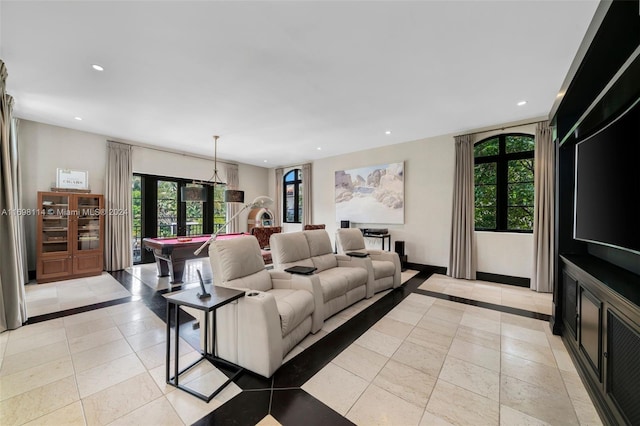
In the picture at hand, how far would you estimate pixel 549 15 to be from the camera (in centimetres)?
204

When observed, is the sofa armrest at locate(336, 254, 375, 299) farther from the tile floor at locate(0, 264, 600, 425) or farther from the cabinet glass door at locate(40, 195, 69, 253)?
the cabinet glass door at locate(40, 195, 69, 253)

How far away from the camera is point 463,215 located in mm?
4871

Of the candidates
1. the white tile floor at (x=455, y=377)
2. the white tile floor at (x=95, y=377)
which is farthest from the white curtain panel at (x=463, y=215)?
the white tile floor at (x=95, y=377)

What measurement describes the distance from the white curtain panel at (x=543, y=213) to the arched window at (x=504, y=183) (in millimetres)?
309

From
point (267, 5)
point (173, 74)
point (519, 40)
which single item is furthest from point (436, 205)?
point (173, 74)

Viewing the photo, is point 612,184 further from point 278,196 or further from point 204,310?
point 278,196

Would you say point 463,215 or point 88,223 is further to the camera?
point 88,223

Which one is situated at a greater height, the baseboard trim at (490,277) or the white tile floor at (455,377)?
the baseboard trim at (490,277)

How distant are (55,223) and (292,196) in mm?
5587

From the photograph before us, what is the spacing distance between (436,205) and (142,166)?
271 inches

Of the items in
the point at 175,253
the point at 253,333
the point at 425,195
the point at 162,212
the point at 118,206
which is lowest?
the point at 253,333

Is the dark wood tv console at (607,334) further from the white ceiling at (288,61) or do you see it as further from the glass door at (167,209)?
the glass door at (167,209)

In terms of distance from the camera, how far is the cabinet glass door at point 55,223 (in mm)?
4617

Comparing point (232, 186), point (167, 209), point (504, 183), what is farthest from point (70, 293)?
point (504, 183)
